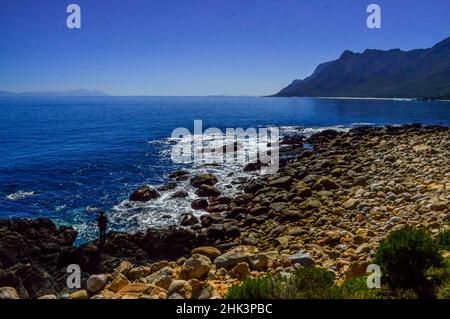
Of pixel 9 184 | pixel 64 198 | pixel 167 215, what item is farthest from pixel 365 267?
pixel 9 184

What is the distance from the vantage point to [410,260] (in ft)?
23.4

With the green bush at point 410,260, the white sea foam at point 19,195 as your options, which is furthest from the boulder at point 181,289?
the white sea foam at point 19,195

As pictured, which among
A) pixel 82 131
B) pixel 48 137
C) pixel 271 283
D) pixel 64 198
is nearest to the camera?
pixel 271 283

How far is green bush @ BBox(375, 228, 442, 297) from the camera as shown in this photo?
23.3ft

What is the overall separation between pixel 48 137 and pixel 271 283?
59.0m

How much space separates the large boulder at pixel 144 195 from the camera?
24203mm

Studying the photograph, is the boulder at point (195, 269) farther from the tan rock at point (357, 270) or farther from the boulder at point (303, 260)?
the tan rock at point (357, 270)

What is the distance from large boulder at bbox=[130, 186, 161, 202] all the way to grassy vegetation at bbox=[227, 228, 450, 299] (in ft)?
59.2

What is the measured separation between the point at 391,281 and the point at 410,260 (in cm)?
59

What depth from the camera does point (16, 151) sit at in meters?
44.3
